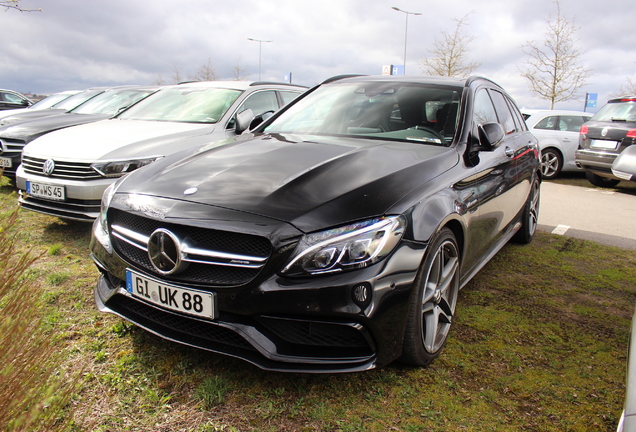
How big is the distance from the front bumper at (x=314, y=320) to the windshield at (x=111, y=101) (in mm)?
7383

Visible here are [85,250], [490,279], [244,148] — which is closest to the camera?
[244,148]

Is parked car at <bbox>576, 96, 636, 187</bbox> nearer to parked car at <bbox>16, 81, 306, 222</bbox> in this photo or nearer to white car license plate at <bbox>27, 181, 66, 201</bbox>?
parked car at <bbox>16, 81, 306, 222</bbox>

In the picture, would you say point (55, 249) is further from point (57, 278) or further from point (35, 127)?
point (35, 127)

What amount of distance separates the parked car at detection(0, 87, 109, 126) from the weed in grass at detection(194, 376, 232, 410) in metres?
7.40

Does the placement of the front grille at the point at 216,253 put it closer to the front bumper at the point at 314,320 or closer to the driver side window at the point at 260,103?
the front bumper at the point at 314,320

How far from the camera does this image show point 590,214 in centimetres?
775

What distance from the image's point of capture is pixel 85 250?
4.64 metres

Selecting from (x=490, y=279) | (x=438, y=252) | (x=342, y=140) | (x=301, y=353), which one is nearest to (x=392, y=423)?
(x=301, y=353)

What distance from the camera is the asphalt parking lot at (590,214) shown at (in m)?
6.30

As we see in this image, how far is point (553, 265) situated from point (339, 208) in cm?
333

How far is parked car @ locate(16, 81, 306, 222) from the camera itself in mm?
4727

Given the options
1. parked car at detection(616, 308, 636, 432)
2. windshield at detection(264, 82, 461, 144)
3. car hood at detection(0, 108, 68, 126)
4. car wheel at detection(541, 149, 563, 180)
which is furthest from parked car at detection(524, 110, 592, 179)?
parked car at detection(616, 308, 636, 432)

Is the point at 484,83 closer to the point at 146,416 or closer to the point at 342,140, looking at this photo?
the point at 342,140

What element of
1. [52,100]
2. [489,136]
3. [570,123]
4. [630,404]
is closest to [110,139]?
[489,136]
